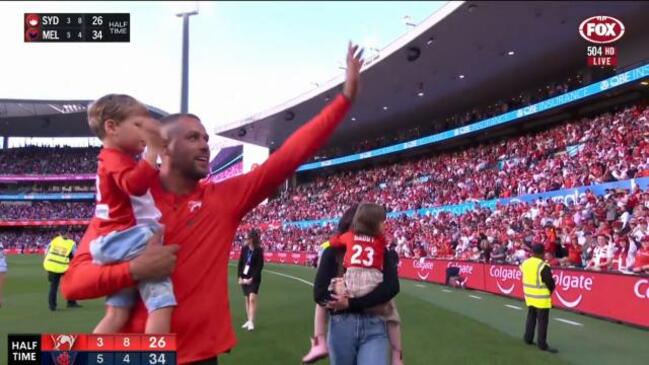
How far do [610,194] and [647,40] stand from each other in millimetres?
11508

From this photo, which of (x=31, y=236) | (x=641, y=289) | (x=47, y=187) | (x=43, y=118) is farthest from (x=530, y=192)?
(x=47, y=187)

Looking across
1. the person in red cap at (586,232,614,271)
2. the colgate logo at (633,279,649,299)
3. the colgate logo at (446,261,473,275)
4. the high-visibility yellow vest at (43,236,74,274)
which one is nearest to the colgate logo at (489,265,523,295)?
the colgate logo at (446,261,473,275)

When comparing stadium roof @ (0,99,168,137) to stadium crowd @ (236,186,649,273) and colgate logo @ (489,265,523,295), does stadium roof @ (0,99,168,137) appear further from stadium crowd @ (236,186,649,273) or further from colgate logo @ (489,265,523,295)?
colgate logo @ (489,265,523,295)

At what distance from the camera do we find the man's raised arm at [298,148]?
2504mm

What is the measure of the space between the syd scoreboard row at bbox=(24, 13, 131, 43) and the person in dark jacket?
4.48 metres

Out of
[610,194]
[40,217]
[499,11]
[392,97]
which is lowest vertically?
[40,217]

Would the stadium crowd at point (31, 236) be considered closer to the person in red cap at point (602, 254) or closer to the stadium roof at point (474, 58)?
the stadium roof at point (474, 58)

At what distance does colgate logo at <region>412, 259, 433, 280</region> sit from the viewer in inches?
1031

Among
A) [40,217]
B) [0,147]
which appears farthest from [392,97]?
[0,147]

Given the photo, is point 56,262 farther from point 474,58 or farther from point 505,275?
point 474,58

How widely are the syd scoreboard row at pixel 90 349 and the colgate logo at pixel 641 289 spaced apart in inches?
479

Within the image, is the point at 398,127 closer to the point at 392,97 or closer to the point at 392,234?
the point at 392,97

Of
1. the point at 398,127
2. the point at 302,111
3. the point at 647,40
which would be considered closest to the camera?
the point at 647,40

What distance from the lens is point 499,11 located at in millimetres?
24875
